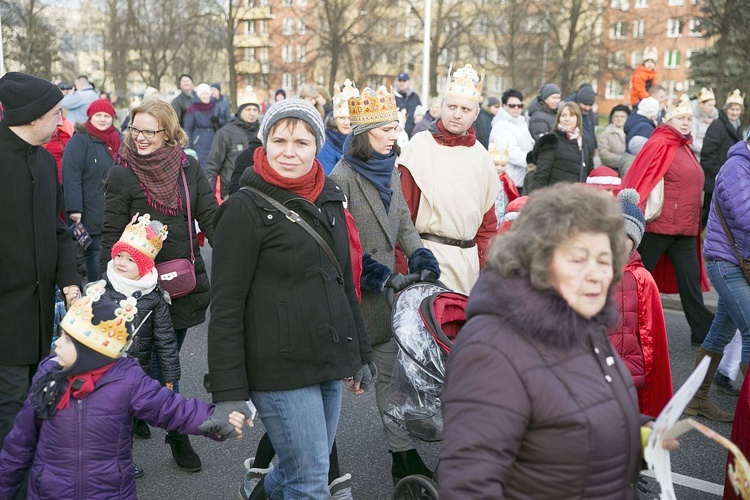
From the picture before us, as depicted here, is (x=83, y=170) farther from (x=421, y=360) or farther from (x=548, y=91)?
(x=548, y=91)

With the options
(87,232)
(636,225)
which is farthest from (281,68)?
(636,225)

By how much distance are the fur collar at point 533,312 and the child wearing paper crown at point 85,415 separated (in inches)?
59.8

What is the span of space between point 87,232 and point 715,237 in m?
5.15

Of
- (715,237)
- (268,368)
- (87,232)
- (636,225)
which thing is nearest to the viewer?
(268,368)

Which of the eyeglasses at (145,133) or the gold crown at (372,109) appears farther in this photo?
the eyeglasses at (145,133)

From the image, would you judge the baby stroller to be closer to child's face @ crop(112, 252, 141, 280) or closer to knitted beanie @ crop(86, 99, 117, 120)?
child's face @ crop(112, 252, 141, 280)

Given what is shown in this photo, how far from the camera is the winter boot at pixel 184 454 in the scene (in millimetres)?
5027

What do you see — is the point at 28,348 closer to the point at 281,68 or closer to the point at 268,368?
the point at 268,368

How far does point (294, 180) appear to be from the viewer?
3.48 m

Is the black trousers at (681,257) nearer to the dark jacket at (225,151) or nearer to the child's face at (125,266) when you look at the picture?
the child's face at (125,266)

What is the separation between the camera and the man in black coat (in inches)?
161

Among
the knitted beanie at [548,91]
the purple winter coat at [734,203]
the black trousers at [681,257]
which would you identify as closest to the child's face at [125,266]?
the purple winter coat at [734,203]

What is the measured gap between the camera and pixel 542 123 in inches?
485

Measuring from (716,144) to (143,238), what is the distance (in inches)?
318
